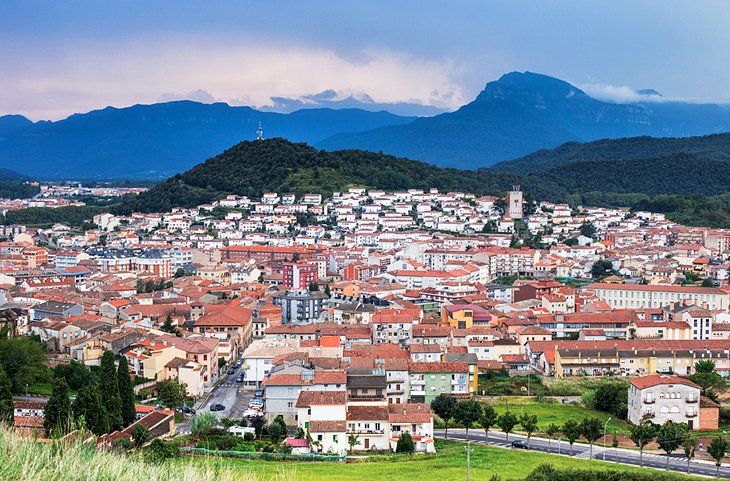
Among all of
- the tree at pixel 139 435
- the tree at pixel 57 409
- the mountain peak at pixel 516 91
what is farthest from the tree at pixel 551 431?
the mountain peak at pixel 516 91

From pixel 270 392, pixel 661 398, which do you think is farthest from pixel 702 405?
pixel 270 392

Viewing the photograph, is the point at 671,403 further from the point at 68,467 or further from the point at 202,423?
the point at 68,467

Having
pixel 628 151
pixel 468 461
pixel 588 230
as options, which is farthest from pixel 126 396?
pixel 628 151

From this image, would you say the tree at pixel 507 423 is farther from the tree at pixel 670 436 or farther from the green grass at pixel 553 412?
the tree at pixel 670 436

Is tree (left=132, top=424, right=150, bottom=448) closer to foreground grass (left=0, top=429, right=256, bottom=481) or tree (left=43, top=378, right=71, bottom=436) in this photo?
tree (left=43, top=378, right=71, bottom=436)

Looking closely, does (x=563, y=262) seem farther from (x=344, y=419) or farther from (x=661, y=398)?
(x=344, y=419)

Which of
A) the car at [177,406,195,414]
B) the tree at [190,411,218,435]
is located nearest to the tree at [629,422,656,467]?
the tree at [190,411,218,435]

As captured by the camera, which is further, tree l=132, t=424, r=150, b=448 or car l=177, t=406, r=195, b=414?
car l=177, t=406, r=195, b=414
